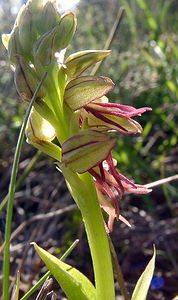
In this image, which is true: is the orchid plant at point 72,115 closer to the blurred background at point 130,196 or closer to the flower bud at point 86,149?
the flower bud at point 86,149

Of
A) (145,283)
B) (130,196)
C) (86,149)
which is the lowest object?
(130,196)

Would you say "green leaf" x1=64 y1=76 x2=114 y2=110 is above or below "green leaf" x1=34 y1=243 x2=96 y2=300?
above

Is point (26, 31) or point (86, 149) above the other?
point (26, 31)

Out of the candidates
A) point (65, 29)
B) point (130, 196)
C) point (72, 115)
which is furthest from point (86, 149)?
point (130, 196)

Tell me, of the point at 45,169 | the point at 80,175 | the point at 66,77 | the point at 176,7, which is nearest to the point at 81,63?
the point at 66,77

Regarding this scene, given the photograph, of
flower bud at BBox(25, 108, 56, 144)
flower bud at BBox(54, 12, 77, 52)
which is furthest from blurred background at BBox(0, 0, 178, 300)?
flower bud at BBox(54, 12, 77, 52)

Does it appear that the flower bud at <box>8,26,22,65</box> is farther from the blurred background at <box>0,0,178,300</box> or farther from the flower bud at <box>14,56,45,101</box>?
the blurred background at <box>0,0,178,300</box>

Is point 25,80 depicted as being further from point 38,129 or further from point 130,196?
point 130,196
